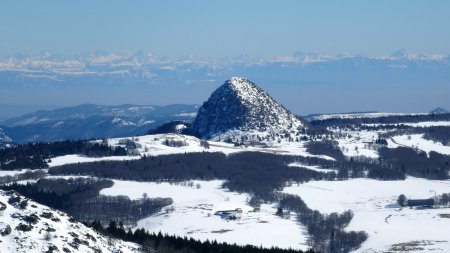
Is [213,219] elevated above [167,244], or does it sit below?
below

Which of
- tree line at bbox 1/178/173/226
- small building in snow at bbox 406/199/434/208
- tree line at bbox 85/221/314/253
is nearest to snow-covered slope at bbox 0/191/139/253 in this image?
tree line at bbox 85/221/314/253

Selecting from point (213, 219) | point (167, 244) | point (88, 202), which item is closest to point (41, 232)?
point (167, 244)

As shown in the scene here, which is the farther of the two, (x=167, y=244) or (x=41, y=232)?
(x=167, y=244)

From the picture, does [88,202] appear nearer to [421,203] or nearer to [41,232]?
[421,203]

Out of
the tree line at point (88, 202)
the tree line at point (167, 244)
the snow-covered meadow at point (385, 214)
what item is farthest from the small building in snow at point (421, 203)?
the tree line at point (167, 244)

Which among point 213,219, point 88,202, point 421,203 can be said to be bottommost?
point 213,219

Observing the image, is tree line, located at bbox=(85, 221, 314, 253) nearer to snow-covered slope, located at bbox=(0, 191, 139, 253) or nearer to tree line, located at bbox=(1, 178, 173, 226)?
snow-covered slope, located at bbox=(0, 191, 139, 253)

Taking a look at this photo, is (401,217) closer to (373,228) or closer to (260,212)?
(373,228)

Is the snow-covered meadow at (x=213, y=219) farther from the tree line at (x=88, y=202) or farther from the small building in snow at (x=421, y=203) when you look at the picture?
the small building in snow at (x=421, y=203)

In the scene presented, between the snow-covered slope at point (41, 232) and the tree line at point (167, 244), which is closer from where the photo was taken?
the snow-covered slope at point (41, 232)
